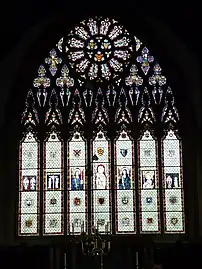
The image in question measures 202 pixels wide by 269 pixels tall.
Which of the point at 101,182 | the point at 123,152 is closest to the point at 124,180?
the point at 101,182

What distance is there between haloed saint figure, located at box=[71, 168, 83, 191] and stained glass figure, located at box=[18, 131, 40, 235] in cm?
89

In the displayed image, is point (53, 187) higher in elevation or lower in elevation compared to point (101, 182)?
lower

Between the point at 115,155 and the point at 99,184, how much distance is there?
865 millimetres

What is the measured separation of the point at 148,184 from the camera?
55.3 feet

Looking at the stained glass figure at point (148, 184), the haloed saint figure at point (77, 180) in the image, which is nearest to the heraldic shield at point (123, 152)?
the stained glass figure at point (148, 184)

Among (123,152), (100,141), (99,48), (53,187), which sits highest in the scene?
(99,48)

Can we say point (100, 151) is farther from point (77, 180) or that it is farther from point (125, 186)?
point (125, 186)

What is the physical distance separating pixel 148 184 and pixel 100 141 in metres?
1.68

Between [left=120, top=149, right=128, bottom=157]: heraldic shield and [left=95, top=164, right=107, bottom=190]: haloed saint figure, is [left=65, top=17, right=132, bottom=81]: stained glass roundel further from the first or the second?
[left=95, top=164, right=107, bottom=190]: haloed saint figure

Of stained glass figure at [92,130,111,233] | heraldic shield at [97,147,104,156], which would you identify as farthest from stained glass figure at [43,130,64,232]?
heraldic shield at [97,147,104,156]

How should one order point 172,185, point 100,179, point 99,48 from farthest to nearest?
point 99,48 < point 100,179 < point 172,185

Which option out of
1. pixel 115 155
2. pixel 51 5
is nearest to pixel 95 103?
pixel 115 155

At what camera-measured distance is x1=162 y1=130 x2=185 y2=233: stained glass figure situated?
655 inches
